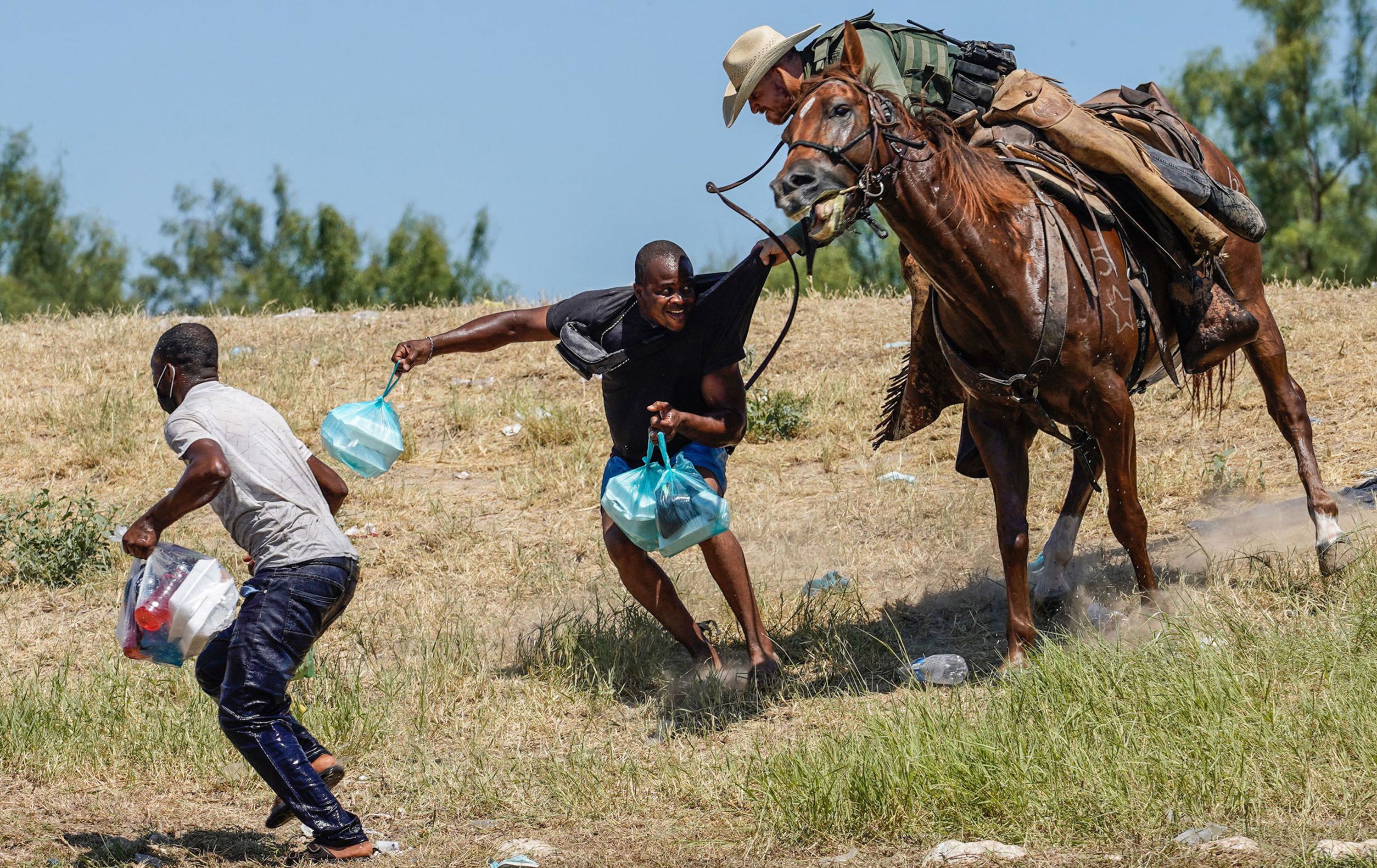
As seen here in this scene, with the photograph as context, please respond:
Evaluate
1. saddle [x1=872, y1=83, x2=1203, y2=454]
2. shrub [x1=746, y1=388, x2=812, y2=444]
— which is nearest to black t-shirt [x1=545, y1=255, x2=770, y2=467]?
saddle [x1=872, y1=83, x2=1203, y2=454]

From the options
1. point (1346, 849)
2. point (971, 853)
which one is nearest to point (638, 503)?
point (971, 853)

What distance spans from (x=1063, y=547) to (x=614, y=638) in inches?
86.1

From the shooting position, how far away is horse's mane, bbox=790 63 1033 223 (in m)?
5.41

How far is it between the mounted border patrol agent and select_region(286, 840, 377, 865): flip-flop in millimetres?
2730

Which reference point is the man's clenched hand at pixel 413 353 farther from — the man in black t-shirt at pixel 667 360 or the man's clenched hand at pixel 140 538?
the man's clenched hand at pixel 140 538

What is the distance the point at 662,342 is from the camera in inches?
236

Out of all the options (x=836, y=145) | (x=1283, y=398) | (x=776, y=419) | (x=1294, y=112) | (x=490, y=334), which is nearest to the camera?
(x=836, y=145)

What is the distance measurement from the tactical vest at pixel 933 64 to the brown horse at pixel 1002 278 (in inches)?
13.6

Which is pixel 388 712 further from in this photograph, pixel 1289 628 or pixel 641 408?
pixel 1289 628

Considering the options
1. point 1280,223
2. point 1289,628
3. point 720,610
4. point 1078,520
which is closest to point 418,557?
point 720,610

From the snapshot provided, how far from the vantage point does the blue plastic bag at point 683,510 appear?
549 centimetres

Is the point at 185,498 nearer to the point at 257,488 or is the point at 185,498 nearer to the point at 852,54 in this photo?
the point at 257,488

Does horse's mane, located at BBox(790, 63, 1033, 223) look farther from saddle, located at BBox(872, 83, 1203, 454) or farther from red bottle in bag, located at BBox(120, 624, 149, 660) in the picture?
red bottle in bag, located at BBox(120, 624, 149, 660)

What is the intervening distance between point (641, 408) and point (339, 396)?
5269 mm
